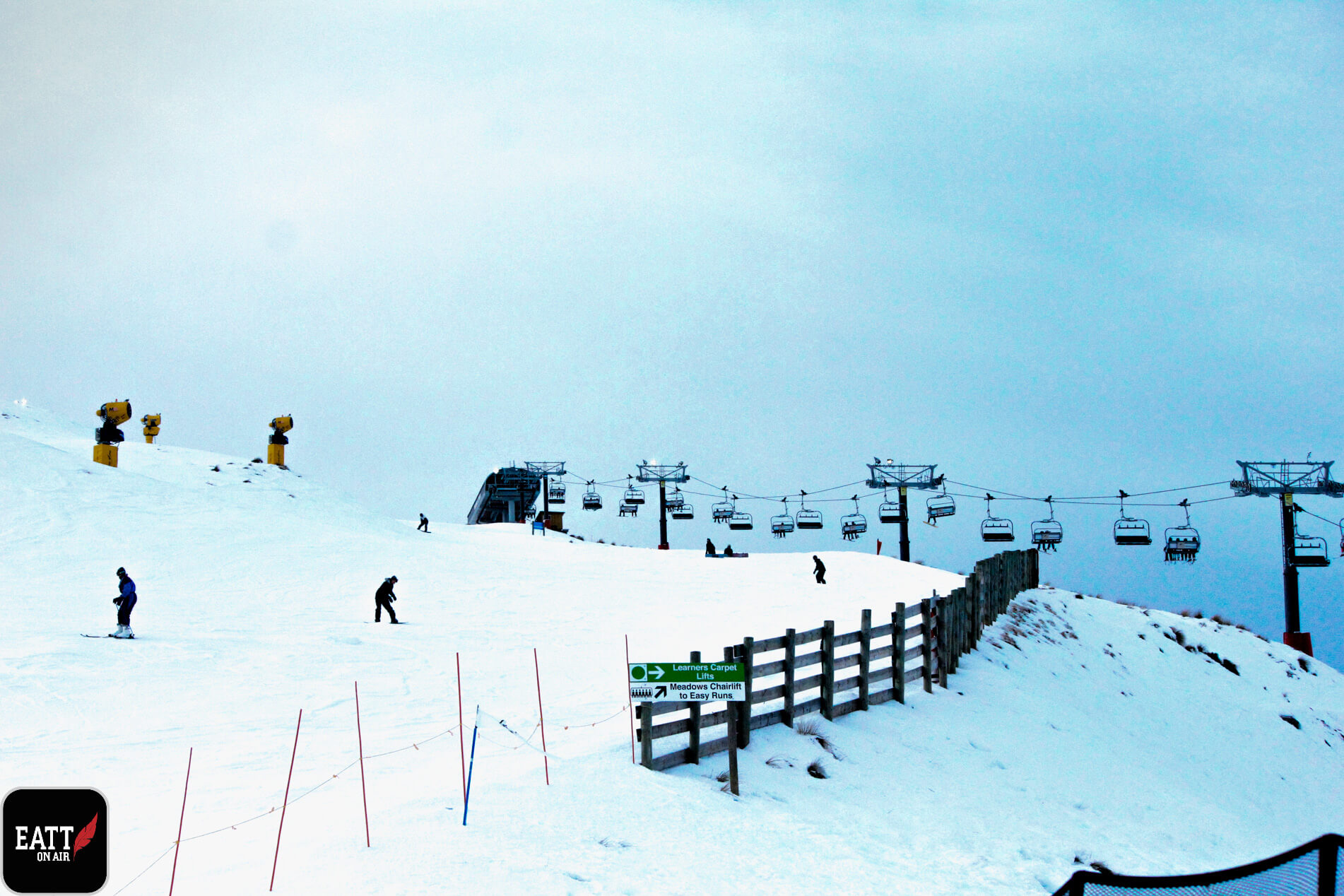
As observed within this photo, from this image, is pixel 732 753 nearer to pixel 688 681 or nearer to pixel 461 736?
pixel 688 681

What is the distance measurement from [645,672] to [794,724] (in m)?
3.84

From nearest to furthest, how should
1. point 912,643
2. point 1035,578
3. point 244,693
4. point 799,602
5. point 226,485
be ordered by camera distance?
point 244,693, point 912,643, point 799,602, point 1035,578, point 226,485

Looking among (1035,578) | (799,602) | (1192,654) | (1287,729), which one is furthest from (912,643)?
A: (1035,578)

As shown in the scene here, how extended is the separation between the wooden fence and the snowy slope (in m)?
0.34

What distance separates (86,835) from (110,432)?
4191 centimetres

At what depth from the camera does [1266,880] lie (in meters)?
6.43

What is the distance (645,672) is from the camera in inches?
456

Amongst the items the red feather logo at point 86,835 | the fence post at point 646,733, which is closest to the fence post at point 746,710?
the fence post at point 646,733

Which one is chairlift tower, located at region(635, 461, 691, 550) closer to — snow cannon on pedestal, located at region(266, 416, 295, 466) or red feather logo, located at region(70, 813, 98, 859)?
snow cannon on pedestal, located at region(266, 416, 295, 466)

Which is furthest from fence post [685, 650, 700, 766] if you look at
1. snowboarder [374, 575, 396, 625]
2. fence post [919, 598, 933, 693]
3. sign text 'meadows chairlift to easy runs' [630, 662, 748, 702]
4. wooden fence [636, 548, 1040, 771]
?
snowboarder [374, 575, 396, 625]

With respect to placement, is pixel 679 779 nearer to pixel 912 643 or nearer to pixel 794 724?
pixel 794 724

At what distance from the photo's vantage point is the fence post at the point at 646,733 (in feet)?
38.8

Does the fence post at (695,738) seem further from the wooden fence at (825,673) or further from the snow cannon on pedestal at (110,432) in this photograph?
the snow cannon on pedestal at (110,432)

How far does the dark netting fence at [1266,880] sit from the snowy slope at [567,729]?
14.5 feet
